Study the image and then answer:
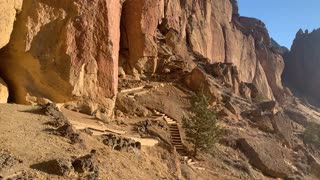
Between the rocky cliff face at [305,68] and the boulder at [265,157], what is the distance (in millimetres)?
81345

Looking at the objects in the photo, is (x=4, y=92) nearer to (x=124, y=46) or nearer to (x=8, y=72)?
(x=8, y=72)

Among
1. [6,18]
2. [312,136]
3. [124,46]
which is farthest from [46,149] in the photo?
[312,136]

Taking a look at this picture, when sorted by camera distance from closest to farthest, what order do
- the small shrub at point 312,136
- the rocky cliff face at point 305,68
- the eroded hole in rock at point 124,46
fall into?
the eroded hole in rock at point 124,46 → the small shrub at point 312,136 → the rocky cliff face at point 305,68

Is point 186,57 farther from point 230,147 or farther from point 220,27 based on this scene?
point 220,27

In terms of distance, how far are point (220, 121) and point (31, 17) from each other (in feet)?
72.8

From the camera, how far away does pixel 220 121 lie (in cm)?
3709

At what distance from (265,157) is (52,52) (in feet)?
66.8

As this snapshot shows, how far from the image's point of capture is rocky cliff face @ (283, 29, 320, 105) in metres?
113

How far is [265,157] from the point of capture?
32.9m

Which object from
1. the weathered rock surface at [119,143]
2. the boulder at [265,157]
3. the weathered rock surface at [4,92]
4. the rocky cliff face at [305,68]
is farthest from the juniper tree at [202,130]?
the rocky cliff face at [305,68]

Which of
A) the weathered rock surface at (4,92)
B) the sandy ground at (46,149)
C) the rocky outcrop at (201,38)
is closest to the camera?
the sandy ground at (46,149)

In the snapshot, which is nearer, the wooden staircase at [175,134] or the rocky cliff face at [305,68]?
the wooden staircase at [175,134]

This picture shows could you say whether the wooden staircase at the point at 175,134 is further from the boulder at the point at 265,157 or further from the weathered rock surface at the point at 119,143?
the weathered rock surface at the point at 119,143

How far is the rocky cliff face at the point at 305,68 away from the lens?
370ft
